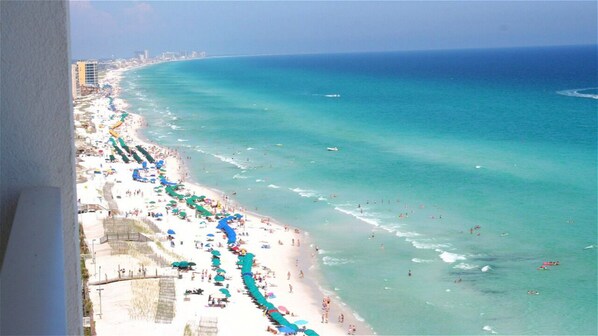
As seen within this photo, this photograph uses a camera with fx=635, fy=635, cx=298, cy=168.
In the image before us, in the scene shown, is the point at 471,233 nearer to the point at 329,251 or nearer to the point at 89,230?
the point at 329,251

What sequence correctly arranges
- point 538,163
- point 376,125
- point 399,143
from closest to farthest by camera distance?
1. point 538,163
2. point 399,143
3. point 376,125

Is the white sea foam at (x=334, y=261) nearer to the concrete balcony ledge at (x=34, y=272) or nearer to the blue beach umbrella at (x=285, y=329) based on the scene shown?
the blue beach umbrella at (x=285, y=329)

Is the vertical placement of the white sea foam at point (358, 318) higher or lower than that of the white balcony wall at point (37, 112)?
lower

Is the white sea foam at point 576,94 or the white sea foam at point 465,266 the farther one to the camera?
the white sea foam at point 576,94

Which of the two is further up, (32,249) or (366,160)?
(32,249)

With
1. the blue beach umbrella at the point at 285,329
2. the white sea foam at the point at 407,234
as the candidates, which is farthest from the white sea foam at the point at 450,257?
the blue beach umbrella at the point at 285,329

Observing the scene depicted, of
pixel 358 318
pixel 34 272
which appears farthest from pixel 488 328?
pixel 34 272

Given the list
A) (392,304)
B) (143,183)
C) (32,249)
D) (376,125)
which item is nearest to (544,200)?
(392,304)
